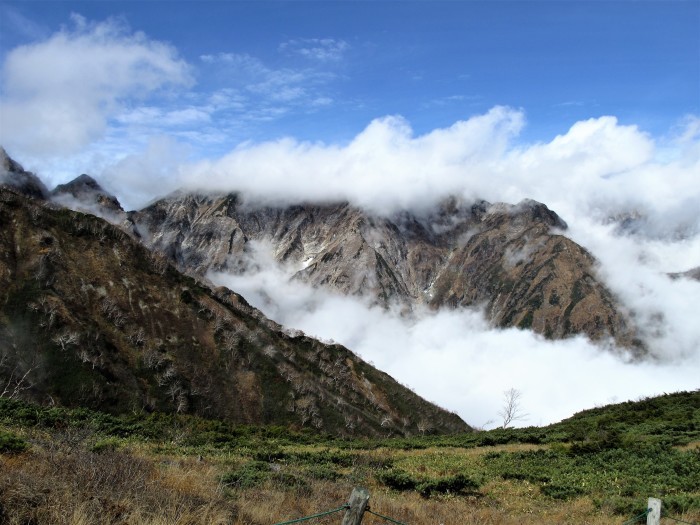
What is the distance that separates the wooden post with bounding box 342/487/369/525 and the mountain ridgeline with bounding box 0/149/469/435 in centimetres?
8006

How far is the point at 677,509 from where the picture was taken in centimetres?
1669

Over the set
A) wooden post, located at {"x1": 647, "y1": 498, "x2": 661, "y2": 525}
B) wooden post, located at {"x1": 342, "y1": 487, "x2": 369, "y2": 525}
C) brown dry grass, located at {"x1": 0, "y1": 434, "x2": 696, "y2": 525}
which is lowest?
brown dry grass, located at {"x1": 0, "y1": 434, "x2": 696, "y2": 525}

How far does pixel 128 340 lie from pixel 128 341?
20 cm

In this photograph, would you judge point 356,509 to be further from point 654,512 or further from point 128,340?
point 128,340

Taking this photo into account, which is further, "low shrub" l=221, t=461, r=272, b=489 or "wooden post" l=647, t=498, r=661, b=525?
"low shrub" l=221, t=461, r=272, b=489

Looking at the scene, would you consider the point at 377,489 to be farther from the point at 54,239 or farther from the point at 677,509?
the point at 54,239

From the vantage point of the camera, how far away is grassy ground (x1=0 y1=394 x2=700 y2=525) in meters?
9.89

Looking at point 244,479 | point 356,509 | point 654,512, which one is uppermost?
point 654,512

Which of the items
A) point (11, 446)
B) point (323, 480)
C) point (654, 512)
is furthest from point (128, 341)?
point (654, 512)

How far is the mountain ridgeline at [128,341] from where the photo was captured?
8538 centimetres

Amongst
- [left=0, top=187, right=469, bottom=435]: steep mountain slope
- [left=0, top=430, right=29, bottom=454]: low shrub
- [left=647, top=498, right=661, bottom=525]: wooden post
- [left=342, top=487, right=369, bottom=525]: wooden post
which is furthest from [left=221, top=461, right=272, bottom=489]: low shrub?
[left=0, top=187, right=469, bottom=435]: steep mountain slope

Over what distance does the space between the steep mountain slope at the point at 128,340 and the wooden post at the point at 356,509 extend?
267 ft

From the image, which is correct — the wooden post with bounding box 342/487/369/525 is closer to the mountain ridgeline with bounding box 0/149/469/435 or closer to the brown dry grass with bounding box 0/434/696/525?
the brown dry grass with bounding box 0/434/696/525

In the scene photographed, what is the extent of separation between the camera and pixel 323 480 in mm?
21250
